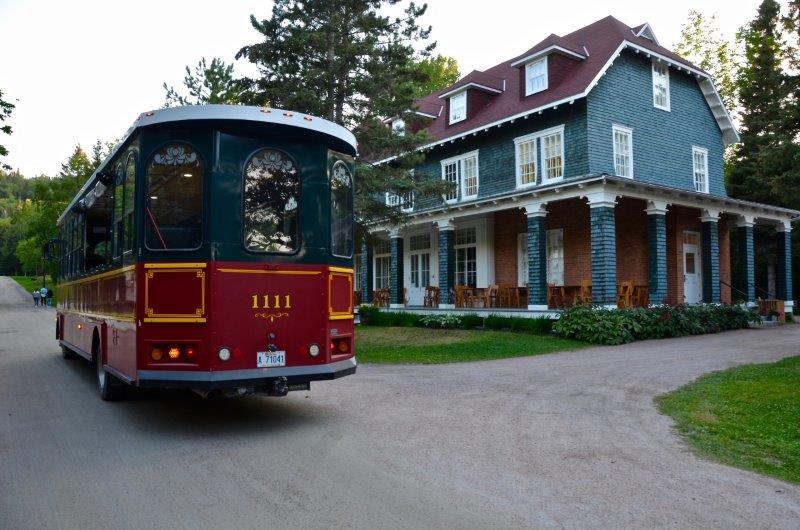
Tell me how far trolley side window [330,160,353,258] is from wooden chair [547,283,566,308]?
13602 mm

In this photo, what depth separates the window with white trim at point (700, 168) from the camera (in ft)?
76.4

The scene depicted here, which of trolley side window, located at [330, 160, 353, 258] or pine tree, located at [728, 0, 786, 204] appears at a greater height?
pine tree, located at [728, 0, 786, 204]

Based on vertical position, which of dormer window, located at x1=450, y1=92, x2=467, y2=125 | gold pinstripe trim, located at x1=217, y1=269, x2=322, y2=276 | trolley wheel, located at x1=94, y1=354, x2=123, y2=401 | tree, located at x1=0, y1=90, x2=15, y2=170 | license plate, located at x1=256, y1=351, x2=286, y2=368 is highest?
dormer window, located at x1=450, y1=92, x2=467, y2=125

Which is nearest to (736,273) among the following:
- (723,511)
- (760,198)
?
(760,198)

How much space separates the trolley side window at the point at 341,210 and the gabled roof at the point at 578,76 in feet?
40.0

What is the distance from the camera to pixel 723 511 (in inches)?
172

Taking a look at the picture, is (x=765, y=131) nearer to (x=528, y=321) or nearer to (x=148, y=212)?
(x=528, y=321)

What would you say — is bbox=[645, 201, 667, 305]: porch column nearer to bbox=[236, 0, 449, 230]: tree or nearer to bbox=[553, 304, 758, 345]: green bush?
bbox=[553, 304, 758, 345]: green bush

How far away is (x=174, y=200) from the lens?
21.3 ft

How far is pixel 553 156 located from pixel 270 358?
16.4m

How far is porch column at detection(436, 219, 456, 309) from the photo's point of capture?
75.8 ft

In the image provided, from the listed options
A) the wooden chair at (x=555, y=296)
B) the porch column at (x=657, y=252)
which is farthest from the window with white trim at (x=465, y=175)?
the porch column at (x=657, y=252)

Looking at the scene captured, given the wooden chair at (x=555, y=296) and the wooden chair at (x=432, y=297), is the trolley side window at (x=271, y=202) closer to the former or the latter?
the wooden chair at (x=555, y=296)

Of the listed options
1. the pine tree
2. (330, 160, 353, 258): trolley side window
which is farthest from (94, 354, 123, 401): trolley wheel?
the pine tree
